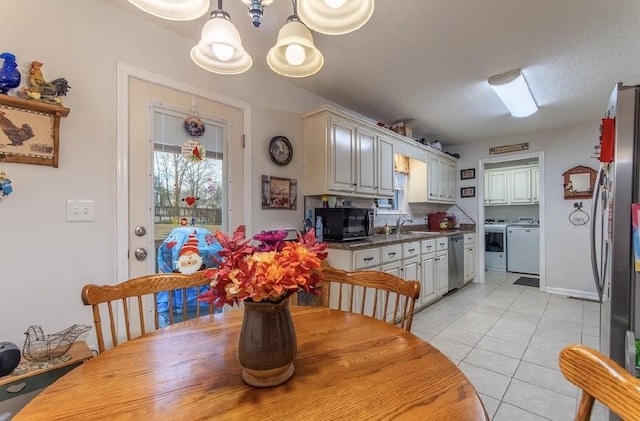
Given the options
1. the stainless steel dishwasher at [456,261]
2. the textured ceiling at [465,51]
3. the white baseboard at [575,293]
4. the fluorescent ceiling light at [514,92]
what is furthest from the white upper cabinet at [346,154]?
the white baseboard at [575,293]

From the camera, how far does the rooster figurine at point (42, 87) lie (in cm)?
145

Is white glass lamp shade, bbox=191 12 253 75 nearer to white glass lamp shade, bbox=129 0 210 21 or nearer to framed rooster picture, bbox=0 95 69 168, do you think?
white glass lamp shade, bbox=129 0 210 21

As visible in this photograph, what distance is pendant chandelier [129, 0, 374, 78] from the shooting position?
3.21 feet

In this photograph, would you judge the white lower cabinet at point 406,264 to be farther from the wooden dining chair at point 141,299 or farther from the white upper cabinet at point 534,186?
the white upper cabinet at point 534,186

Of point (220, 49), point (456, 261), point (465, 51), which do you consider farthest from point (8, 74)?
point (456, 261)

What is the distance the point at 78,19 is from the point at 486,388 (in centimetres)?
331

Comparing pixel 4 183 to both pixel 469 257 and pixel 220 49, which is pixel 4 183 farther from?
pixel 469 257

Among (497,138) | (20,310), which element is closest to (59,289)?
(20,310)

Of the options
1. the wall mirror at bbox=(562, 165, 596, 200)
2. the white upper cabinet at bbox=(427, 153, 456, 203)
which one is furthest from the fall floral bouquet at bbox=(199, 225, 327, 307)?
the wall mirror at bbox=(562, 165, 596, 200)

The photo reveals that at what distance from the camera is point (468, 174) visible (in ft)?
16.1

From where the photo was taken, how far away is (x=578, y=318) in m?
3.12

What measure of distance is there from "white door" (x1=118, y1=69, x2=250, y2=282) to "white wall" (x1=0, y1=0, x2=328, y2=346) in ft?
0.25

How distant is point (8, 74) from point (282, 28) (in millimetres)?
1329

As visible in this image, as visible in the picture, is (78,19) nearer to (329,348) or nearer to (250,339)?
(250,339)
